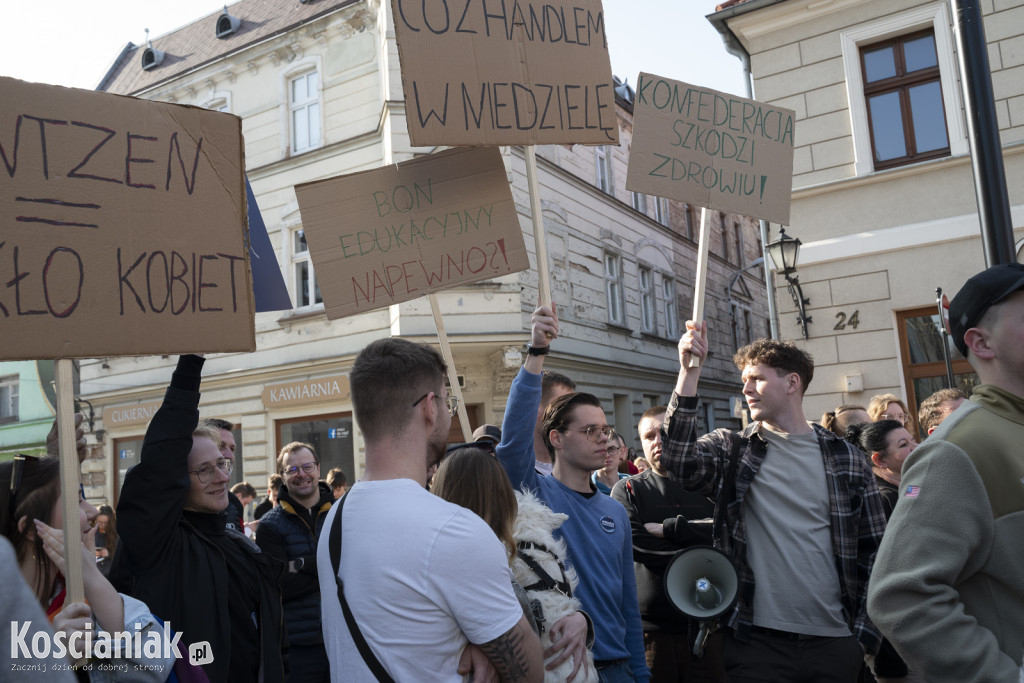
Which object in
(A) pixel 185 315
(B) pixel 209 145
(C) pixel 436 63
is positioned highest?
(C) pixel 436 63

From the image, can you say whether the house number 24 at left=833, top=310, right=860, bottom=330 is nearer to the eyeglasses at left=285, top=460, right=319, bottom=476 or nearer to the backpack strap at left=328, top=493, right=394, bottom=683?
the eyeglasses at left=285, top=460, right=319, bottom=476

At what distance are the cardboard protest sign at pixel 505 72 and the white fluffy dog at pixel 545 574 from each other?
4.90 ft

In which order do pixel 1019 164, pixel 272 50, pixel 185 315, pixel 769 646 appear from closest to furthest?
1. pixel 185 315
2. pixel 769 646
3. pixel 1019 164
4. pixel 272 50

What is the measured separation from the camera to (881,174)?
9430mm

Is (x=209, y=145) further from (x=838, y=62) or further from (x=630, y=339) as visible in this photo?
(x=630, y=339)

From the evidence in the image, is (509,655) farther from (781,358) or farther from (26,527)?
(781,358)

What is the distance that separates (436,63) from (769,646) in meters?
2.65

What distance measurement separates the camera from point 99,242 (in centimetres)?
231

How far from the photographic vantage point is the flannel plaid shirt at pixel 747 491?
3.05 metres

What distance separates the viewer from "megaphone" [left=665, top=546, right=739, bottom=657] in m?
3.15

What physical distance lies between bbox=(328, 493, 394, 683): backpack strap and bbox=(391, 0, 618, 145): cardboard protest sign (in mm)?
1619

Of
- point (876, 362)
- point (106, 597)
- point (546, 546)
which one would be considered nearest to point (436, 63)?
point (546, 546)

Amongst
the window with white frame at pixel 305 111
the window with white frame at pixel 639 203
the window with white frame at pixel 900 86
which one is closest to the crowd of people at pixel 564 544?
the window with white frame at pixel 900 86

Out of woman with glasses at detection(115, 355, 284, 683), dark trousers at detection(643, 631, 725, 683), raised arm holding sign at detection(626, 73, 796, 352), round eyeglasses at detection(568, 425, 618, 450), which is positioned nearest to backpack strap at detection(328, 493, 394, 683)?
woman with glasses at detection(115, 355, 284, 683)
